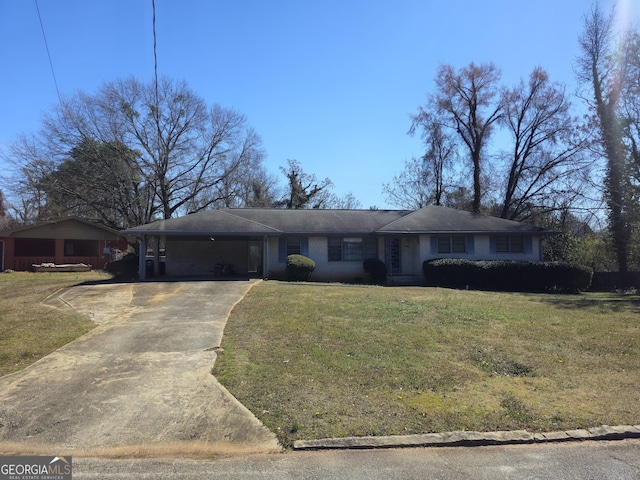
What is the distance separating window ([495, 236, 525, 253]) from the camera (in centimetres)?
2258

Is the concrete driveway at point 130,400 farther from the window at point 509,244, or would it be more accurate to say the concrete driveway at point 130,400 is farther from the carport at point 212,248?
the window at point 509,244

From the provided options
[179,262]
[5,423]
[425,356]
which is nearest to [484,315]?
[425,356]

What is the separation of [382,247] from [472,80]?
18.2 metres

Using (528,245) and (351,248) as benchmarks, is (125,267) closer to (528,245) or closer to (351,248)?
(351,248)

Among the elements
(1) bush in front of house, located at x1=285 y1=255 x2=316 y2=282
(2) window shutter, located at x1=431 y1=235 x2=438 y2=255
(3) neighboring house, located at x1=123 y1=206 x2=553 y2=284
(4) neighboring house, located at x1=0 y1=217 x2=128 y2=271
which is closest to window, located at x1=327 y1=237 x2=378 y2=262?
(3) neighboring house, located at x1=123 y1=206 x2=553 y2=284

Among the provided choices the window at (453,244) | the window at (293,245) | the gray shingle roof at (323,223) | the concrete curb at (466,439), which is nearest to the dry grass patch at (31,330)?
the concrete curb at (466,439)

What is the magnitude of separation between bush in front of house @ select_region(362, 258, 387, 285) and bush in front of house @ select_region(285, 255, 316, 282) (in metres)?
3.05

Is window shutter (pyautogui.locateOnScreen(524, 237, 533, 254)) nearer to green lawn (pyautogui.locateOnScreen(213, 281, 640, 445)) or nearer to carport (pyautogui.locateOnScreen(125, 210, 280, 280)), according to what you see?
green lawn (pyautogui.locateOnScreen(213, 281, 640, 445))

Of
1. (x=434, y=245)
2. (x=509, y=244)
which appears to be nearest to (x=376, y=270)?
(x=434, y=245)

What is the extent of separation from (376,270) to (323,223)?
416 centimetres

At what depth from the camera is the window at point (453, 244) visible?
2209 cm

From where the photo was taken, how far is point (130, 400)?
16.9 ft

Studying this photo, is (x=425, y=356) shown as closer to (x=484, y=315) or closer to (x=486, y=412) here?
(x=486, y=412)

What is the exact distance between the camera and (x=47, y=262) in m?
28.0
